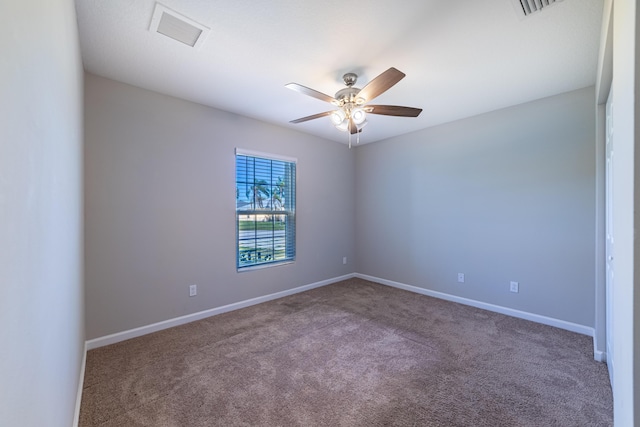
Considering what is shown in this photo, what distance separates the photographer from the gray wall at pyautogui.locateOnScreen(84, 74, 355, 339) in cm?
256

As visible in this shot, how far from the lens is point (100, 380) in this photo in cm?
207

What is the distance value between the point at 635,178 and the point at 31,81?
5.58 feet

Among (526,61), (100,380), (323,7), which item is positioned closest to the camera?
(323,7)

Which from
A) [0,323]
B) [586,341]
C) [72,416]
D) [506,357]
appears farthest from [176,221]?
[586,341]

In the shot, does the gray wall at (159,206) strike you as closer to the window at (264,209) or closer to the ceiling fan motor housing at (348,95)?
the window at (264,209)

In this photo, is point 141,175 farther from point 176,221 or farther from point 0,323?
point 0,323

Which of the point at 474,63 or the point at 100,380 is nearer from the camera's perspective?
the point at 100,380

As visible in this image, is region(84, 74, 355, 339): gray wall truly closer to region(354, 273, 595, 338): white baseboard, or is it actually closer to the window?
the window

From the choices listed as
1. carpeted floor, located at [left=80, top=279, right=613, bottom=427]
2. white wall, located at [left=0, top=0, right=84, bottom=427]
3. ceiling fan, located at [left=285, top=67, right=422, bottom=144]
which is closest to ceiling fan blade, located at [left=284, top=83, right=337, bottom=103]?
ceiling fan, located at [left=285, top=67, right=422, bottom=144]

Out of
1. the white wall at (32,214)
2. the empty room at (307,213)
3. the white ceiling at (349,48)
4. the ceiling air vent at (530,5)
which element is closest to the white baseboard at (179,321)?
the empty room at (307,213)

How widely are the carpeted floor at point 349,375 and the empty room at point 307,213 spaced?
0.07 ft

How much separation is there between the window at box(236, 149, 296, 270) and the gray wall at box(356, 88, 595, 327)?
1.61m

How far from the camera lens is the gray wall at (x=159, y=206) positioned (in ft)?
8.41

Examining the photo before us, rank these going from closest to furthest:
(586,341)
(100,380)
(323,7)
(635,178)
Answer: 1. (635,178)
2. (323,7)
3. (100,380)
4. (586,341)
